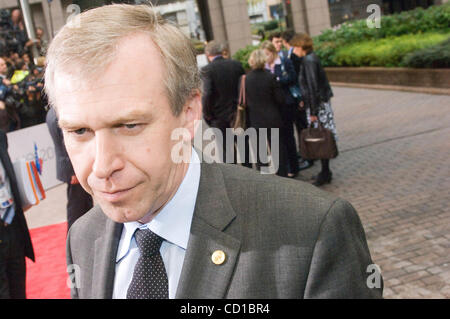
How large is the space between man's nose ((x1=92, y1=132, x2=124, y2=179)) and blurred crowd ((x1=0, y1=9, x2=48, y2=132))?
7611mm

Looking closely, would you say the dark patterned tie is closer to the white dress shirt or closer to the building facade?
the white dress shirt

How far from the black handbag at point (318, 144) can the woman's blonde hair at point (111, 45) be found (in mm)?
5645

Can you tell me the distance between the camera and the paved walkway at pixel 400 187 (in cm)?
454

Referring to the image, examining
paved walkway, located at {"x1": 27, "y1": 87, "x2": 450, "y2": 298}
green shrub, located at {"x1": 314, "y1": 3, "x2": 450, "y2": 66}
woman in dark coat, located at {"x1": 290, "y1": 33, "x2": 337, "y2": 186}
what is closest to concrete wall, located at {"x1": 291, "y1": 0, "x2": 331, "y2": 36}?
green shrub, located at {"x1": 314, "y1": 3, "x2": 450, "y2": 66}

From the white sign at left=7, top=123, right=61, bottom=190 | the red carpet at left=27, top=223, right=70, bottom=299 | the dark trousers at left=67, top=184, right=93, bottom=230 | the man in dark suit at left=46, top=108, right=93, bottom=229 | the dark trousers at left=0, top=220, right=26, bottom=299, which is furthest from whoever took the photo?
the white sign at left=7, top=123, right=61, bottom=190

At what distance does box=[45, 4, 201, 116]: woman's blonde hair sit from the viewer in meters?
1.40

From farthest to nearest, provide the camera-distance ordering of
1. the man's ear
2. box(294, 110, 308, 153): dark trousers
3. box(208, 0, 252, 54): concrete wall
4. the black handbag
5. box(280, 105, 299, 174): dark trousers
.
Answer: box(208, 0, 252, 54): concrete wall
box(294, 110, 308, 153): dark trousers
box(280, 105, 299, 174): dark trousers
the black handbag
the man's ear

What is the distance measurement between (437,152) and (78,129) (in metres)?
7.51

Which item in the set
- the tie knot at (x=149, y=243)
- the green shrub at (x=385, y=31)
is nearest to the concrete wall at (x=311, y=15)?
the green shrub at (x=385, y=31)

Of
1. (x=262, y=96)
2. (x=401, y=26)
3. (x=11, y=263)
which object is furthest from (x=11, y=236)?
(x=401, y=26)

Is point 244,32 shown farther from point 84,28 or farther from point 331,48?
point 84,28

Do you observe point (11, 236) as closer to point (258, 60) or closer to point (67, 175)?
point (67, 175)

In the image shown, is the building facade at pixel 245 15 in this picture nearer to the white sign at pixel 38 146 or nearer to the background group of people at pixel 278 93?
the white sign at pixel 38 146
